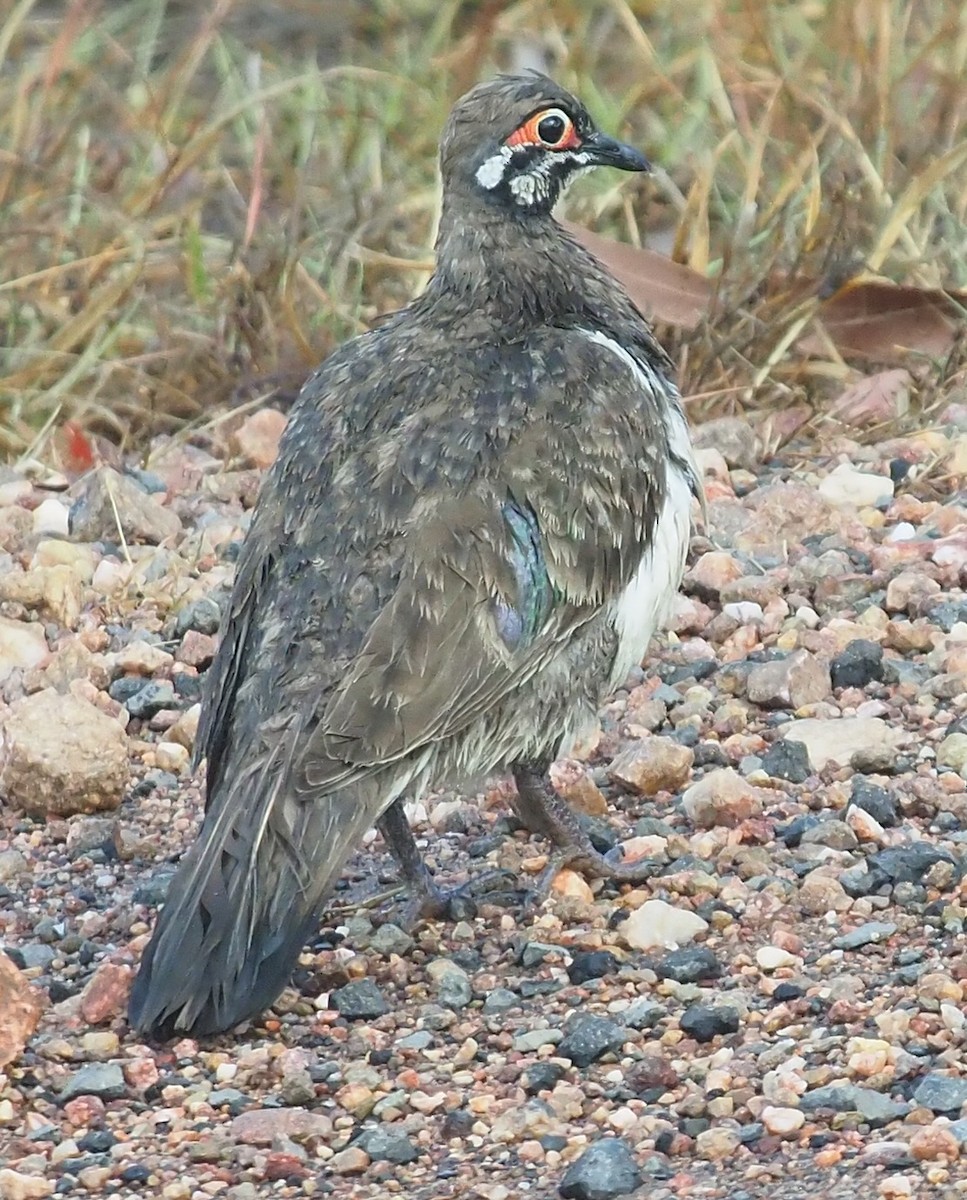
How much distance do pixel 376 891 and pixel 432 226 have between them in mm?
3410

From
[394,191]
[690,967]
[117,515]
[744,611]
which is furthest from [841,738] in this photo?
[394,191]

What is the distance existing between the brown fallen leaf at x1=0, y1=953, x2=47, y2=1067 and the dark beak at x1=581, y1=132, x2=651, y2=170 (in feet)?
7.17

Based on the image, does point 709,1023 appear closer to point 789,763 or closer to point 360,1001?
point 360,1001

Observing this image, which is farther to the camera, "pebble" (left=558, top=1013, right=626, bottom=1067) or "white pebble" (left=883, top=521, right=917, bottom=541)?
"white pebble" (left=883, top=521, right=917, bottom=541)

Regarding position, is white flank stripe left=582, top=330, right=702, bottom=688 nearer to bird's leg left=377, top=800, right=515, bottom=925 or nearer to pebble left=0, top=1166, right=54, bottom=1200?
bird's leg left=377, top=800, right=515, bottom=925

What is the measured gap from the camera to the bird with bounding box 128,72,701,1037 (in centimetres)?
414

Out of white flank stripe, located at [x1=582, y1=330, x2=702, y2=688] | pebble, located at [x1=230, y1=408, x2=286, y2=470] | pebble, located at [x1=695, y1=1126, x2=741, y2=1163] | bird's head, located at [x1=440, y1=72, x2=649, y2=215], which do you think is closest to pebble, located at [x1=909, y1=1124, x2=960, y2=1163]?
pebble, located at [x1=695, y1=1126, x2=741, y2=1163]

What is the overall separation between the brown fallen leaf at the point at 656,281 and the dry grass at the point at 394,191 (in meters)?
0.09

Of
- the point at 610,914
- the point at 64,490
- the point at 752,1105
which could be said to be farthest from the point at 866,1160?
the point at 64,490

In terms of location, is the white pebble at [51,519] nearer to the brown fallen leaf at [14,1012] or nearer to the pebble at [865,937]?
the brown fallen leaf at [14,1012]

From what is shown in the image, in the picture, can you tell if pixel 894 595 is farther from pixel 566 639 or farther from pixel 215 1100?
pixel 215 1100

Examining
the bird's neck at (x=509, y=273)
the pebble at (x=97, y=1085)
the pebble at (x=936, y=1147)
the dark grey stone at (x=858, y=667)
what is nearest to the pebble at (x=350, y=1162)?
the pebble at (x=97, y=1085)

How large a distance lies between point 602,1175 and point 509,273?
2071 mm

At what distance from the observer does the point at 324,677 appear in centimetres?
427
